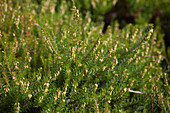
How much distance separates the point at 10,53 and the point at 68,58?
48 cm

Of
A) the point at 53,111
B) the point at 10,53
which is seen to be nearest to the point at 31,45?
the point at 10,53

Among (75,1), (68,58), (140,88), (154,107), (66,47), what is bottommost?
(154,107)

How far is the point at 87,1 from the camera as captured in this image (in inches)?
135

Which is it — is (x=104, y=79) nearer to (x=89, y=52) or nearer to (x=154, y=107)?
(x=89, y=52)

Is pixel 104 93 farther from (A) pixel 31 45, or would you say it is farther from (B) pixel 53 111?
(A) pixel 31 45

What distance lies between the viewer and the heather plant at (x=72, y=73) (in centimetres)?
147

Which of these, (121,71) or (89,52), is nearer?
(89,52)

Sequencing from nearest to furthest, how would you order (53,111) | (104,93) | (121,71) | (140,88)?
(53,111)
(104,93)
(121,71)
(140,88)

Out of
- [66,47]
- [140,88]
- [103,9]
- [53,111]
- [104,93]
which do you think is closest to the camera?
[53,111]

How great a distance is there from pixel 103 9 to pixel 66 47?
1.96 metres

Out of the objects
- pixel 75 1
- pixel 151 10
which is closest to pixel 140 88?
pixel 75 1

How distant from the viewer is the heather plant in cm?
147

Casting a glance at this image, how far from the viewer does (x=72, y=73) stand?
175cm

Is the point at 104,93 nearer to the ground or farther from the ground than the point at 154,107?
farther from the ground
